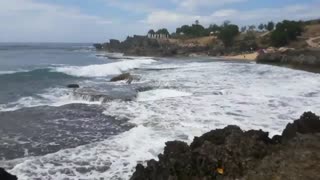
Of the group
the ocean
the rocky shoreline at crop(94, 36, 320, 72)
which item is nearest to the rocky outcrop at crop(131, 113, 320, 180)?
the ocean

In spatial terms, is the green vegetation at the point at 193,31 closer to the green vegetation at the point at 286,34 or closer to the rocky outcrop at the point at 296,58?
the green vegetation at the point at 286,34

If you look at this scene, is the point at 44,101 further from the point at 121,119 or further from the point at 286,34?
the point at 286,34

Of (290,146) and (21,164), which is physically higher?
(290,146)

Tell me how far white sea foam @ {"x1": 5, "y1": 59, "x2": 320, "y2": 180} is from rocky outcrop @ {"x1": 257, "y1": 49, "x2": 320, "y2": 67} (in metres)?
15.3

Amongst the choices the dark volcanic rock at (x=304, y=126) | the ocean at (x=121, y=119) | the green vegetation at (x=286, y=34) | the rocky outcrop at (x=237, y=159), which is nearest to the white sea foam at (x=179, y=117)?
the ocean at (x=121, y=119)

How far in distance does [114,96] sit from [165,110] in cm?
503

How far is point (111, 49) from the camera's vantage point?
124m

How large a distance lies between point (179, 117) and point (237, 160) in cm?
833

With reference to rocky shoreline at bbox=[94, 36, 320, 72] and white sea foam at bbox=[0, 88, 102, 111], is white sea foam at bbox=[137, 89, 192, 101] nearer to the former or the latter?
white sea foam at bbox=[0, 88, 102, 111]

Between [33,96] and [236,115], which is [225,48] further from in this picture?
[236,115]

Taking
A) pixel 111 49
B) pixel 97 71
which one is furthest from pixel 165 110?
pixel 111 49

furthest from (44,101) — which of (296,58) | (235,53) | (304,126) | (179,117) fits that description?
(235,53)

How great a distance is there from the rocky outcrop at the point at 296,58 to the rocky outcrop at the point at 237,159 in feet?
116

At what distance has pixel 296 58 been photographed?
46.4 meters
